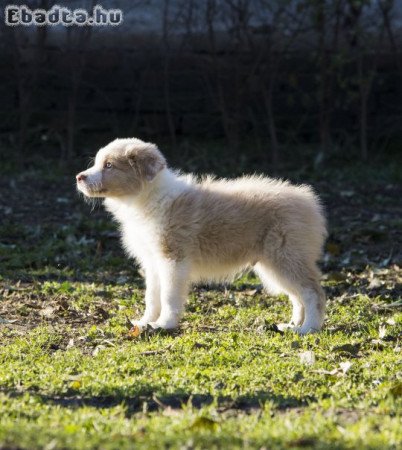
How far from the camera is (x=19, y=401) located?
4941 mm

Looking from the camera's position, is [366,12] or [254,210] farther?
[366,12]

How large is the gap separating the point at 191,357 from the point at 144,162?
1.53 m

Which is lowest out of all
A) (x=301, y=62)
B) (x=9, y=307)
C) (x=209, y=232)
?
(x=9, y=307)

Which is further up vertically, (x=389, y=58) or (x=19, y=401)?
(x=389, y=58)

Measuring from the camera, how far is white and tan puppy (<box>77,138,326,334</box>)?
674 cm

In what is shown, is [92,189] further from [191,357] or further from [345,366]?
[345,366]

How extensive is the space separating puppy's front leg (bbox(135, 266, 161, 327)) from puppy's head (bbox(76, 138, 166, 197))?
574 millimetres

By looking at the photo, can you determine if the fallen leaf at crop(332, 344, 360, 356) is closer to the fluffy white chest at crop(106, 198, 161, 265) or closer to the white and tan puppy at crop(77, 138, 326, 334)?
the white and tan puppy at crop(77, 138, 326, 334)

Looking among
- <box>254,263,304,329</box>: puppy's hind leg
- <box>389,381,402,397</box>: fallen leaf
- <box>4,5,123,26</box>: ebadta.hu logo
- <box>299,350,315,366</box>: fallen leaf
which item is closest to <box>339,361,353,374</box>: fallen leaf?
<box>299,350,315,366</box>: fallen leaf

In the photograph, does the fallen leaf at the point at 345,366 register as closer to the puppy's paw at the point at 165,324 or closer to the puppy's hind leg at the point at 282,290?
the puppy's hind leg at the point at 282,290

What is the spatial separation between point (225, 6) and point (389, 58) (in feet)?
8.48

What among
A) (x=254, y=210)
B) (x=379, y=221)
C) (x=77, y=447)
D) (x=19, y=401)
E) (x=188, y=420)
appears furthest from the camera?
(x=379, y=221)

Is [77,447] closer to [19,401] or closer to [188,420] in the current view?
[188,420]

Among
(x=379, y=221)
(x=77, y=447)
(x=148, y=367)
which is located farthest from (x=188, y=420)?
(x=379, y=221)
